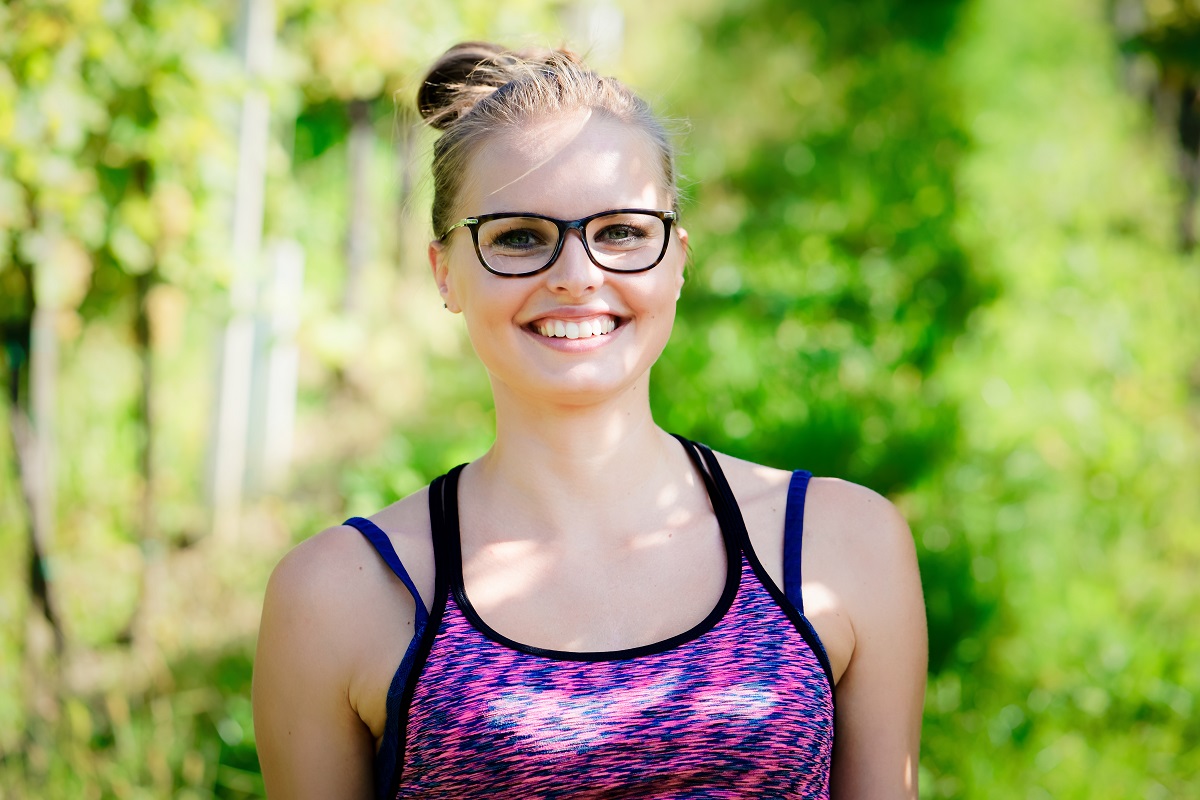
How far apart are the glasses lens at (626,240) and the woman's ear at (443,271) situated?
0.97 feet

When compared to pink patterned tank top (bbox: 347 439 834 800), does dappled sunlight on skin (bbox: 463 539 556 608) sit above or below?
above

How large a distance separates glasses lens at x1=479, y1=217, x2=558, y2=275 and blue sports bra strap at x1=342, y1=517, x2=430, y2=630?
473 millimetres

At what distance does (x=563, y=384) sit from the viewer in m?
1.85

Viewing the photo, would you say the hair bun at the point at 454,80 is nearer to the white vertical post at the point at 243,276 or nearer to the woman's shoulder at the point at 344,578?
the woman's shoulder at the point at 344,578

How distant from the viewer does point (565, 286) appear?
5.95 feet

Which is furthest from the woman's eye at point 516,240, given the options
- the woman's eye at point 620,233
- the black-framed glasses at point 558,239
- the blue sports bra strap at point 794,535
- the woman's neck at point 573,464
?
the blue sports bra strap at point 794,535

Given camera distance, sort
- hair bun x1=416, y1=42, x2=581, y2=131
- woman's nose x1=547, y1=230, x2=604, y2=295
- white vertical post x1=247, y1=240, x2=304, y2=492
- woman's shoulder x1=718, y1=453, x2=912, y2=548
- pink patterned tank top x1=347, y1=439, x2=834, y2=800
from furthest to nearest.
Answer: white vertical post x1=247, y1=240, x2=304, y2=492, hair bun x1=416, y1=42, x2=581, y2=131, woman's shoulder x1=718, y1=453, x2=912, y2=548, woman's nose x1=547, y1=230, x2=604, y2=295, pink patterned tank top x1=347, y1=439, x2=834, y2=800

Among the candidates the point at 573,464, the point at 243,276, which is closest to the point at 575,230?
the point at 573,464

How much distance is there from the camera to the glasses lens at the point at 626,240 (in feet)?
6.05

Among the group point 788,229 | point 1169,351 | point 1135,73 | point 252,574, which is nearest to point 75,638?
point 252,574

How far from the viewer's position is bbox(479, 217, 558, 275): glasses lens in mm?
1844

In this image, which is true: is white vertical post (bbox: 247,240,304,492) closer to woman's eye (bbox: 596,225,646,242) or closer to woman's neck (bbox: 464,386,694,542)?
woman's neck (bbox: 464,386,694,542)

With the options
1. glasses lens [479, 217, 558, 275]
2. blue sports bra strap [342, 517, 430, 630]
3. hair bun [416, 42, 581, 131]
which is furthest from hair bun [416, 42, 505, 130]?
blue sports bra strap [342, 517, 430, 630]

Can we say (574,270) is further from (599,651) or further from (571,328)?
(599,651)
